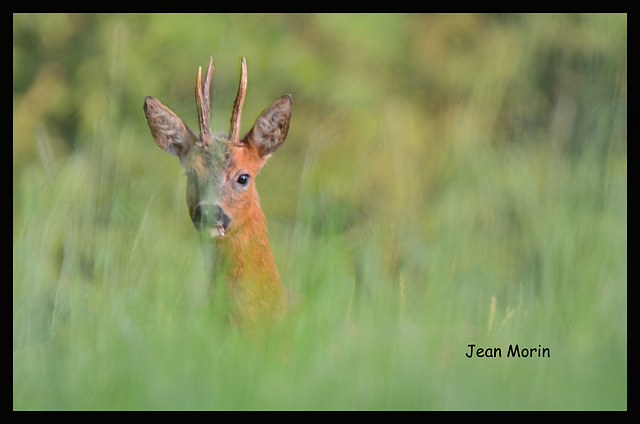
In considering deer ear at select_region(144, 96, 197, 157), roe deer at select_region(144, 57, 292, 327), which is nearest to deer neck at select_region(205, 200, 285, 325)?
roe deer at select_region(144, 57, 292, 327)

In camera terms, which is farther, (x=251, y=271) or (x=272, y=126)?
(x=272, y=126)

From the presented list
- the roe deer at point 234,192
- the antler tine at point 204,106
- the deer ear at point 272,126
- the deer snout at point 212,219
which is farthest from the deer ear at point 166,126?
the deer snout at point 212,219

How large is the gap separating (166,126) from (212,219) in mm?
636

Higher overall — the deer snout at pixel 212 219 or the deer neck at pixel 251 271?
the deer snout at pixel 212 219

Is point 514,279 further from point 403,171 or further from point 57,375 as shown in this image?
point 57,375

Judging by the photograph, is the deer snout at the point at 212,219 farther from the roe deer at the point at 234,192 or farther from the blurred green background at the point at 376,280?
the blurred green background at the point at 376,280

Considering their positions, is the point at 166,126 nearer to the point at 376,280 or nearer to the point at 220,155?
the point at 220,155

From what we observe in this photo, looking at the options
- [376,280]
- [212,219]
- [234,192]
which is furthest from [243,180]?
[376,280]

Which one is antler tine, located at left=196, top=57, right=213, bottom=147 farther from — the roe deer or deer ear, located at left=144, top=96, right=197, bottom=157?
deer ear, located at left=144, top=96, right=197, bottom=157

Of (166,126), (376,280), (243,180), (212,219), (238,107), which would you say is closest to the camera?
(376,280)

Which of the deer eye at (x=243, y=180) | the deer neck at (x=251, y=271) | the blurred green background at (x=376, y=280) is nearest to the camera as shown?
the blurred green background at (x=376, y=280)

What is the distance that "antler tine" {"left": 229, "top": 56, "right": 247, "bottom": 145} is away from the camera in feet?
13.1

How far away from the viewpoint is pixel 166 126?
14.2 ft

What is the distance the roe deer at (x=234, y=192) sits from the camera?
391 centimetres
